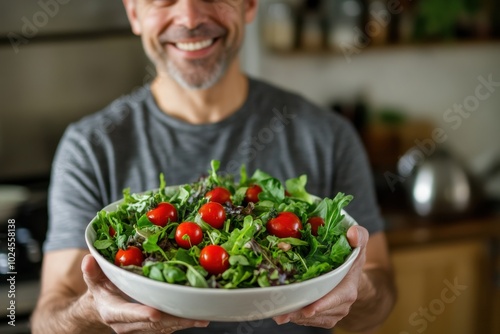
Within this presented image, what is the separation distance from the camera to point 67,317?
91 cm

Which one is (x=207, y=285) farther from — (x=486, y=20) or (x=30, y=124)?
(x=486, y=20)

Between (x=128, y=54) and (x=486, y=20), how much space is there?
1330 mm

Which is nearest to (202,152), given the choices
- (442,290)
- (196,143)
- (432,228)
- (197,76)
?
(196,143)

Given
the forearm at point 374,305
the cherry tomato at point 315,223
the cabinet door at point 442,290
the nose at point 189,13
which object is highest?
the nose at point 189,13

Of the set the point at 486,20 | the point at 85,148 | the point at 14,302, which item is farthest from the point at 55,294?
the point at 486,20

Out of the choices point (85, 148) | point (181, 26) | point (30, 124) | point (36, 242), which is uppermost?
point (181, 26)

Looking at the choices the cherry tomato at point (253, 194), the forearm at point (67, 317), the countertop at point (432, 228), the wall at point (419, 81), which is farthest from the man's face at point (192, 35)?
the wall at point (419, 81)

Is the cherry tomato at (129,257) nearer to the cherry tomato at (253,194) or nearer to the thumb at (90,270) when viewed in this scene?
the thumb at (90,270)

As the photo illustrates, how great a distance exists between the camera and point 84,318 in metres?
0.87

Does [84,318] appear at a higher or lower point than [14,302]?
higher

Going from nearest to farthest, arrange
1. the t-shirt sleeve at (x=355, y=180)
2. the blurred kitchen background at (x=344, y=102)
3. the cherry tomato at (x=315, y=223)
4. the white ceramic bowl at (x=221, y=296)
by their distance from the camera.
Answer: the white ceramic bowl at (x=221, y=296) → the cherry tomato at (x=315, y=223) → the t-shirt sleeve at (x=355, y=180) → the blurred kitchen background at (x=344, y=102)

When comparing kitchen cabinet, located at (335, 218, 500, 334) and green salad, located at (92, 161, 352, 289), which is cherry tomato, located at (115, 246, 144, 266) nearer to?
green salad, located at (92, 161, 352, 289)

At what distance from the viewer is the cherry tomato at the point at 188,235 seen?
0.72m

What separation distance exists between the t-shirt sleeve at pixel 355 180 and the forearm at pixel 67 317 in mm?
483
